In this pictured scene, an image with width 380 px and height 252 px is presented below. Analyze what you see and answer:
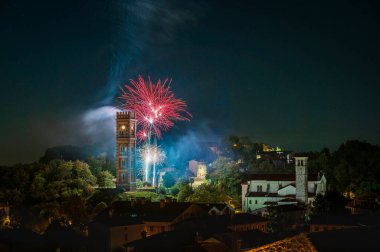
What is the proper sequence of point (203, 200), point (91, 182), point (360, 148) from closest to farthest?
point (203, 200)
point (91, 182)
point (360, 148)

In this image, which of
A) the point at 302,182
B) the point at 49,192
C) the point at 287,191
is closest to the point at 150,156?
the point at 49,192

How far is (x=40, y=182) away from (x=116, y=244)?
65.2 feet

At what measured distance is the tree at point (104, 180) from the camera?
60766mm

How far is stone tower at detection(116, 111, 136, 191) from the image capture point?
6269 cm

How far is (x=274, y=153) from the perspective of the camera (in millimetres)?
83812

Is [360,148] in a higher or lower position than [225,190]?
higher

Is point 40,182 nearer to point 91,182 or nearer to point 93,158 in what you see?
point 91,182

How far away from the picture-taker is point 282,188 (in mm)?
54344

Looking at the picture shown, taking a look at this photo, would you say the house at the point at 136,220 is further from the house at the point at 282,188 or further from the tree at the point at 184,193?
the tree at the point at 184,193

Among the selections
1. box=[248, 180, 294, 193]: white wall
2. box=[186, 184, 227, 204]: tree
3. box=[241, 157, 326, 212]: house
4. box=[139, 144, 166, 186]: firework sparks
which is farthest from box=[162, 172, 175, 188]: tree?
box=[248, 180, 294, 193]: white wall

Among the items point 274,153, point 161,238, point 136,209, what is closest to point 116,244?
point 161,238

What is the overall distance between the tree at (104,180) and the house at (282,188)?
525 inches

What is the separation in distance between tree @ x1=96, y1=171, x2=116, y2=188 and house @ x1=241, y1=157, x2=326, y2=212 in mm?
13328

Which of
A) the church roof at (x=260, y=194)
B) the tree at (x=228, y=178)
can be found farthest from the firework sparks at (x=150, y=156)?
the church roof at (x=260, y=194)
